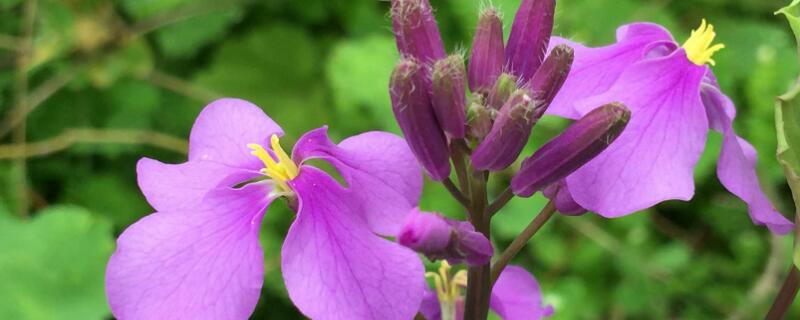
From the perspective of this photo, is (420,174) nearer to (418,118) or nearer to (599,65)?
(418,118)

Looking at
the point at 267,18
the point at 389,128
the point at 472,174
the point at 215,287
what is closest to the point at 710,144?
the point at 389,128

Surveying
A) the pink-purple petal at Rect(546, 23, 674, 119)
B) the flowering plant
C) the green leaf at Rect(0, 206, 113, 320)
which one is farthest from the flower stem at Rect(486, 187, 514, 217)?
the green leaf at Rect(0, 206, 113, 320)

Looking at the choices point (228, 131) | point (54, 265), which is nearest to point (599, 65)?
point (228, 131)

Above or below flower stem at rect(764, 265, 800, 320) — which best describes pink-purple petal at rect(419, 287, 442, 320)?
below

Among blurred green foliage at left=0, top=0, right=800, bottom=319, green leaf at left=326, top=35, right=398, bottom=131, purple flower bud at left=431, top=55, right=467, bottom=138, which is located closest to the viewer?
purple flower bud at left=431, top=55, right=467, bottom=138

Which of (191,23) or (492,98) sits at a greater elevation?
(492,98)

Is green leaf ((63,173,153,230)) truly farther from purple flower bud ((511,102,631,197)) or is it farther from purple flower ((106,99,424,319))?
purple flower bud ((511,102,631,197))

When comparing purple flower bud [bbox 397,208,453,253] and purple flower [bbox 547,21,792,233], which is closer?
purple flower bud [bbox 397,208,453,253]
